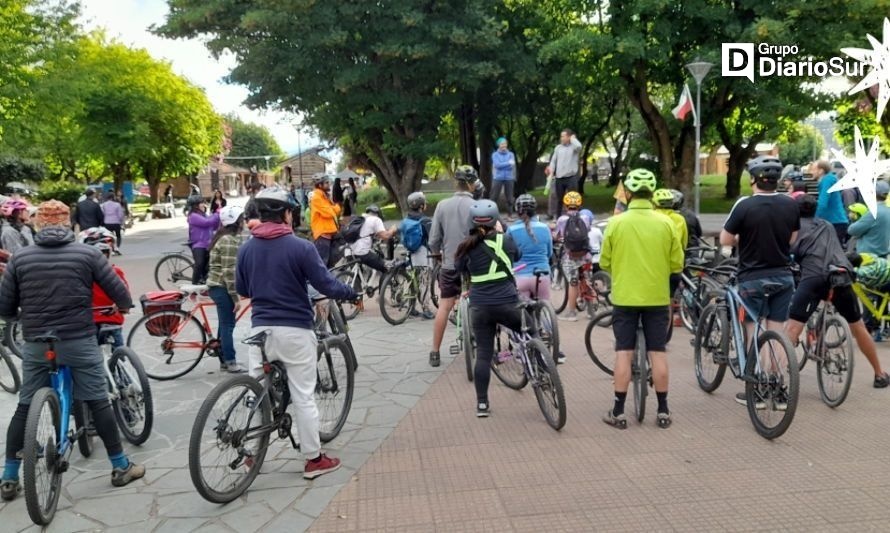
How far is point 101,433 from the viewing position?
4.52 metres

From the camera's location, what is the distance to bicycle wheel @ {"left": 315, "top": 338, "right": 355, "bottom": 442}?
205 inches

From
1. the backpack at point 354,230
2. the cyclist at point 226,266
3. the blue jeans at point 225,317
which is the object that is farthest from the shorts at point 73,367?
the backpack at point 354,230

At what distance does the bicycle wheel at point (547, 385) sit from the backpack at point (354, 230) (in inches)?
191

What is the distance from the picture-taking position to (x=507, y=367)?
253 inches

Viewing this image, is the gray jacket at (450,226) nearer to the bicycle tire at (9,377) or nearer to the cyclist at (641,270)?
the cyclist at (641,270)

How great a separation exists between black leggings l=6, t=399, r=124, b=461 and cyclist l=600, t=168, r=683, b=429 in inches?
134

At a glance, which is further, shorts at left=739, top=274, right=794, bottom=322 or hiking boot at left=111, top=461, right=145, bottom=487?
shorts at left=739, top=274, right=794, bottom=322

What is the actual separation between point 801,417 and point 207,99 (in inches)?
1903

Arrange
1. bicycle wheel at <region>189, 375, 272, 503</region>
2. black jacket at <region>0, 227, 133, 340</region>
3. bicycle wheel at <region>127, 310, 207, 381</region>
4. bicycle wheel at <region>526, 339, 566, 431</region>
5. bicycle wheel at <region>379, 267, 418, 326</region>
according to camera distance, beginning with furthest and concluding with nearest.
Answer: bicycle wheel at <region>379, 267, 418, 326</region> → bicycle wheel at <region>127, 310, 207, 381</region> → bicycle wheel at <region>526, 339, 566, 431</region> → black jacket at <region>0, 227, 133, 340</region> → bicycle wheel at <region>189, 375, 272, 503</region>

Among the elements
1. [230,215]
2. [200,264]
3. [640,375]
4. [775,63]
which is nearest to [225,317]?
[230,215]

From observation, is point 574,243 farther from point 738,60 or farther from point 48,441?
point 738,60

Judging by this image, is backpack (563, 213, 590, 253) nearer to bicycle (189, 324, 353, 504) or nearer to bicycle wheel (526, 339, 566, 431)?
bicycle wheel (526, 339, 566, 431)

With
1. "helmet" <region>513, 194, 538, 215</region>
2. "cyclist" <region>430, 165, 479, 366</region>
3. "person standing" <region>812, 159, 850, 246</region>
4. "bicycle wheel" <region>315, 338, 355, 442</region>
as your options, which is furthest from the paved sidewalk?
"person standing" <region>812, 159, 850, 246</region>

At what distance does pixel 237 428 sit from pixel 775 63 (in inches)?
752
